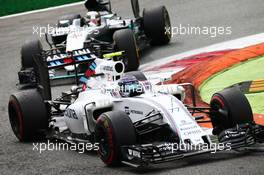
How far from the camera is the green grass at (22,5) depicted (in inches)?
1021

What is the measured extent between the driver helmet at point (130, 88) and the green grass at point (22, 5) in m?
15.2

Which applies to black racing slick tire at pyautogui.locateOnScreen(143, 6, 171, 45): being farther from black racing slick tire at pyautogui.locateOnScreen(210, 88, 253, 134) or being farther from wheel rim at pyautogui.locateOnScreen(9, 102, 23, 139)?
black racing slick tire at pyautogui.locateOnScreen(210, 88, 253, 134)

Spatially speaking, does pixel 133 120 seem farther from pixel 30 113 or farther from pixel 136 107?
pixel 30 113

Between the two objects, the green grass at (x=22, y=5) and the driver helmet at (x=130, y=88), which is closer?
the driver helmet at (x=130, y=88)

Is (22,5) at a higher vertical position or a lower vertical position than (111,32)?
higher

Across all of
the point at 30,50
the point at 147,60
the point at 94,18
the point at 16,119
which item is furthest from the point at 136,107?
the point at 94,18

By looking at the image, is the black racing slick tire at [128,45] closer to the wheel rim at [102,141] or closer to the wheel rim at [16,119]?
the wheel rim at [16,119]

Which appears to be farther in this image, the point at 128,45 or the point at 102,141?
the point at 128,45

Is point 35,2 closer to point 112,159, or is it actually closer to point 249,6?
point 249,6

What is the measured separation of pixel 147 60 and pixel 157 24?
4.06 feet

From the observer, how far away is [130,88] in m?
11.0

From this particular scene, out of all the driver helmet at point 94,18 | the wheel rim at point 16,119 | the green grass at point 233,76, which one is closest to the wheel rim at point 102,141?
the wheel rim at point 16,119

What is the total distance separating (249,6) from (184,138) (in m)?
13.1

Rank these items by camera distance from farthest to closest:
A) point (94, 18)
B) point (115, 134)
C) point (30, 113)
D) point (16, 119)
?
1. point (94, 18)
2. point (16, 119)
3. point (30, 113)
4. point (115, 134)
